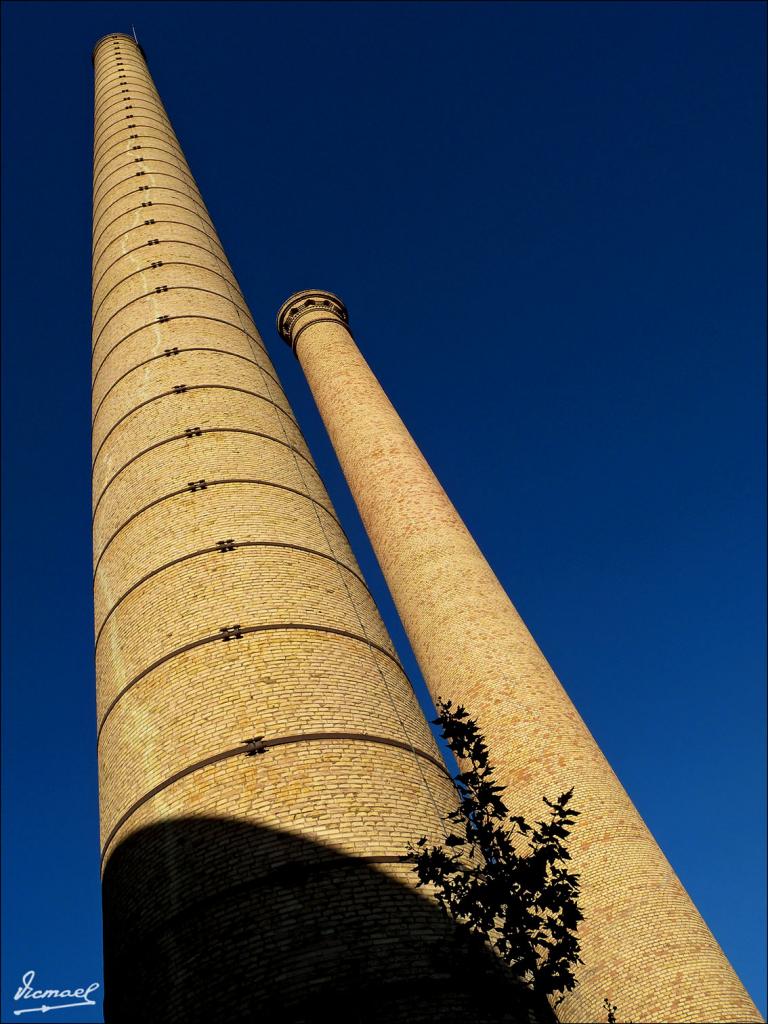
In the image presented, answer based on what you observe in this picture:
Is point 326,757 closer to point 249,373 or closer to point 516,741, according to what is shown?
point 516,741

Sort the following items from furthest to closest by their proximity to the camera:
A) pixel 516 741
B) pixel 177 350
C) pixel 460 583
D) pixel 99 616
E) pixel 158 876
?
1. pixel 460 583
2. pixel 177 350
3. pixel 516 741
4. pixel 99 616
5. pixel 158 876

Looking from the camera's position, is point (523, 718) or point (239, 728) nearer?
point (239, 728)

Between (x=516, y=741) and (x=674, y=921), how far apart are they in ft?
7.33

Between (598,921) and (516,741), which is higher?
(516,741)

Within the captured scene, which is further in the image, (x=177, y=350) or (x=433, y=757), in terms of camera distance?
(x=177, y=350)

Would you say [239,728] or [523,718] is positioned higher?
[523,718]

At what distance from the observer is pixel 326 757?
564 centimetres

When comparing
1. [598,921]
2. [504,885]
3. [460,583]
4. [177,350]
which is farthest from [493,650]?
[504,885]

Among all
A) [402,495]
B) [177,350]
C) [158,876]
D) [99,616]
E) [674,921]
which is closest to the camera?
[158,876]

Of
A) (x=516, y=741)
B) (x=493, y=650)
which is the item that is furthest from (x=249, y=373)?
(x=516, y=741)

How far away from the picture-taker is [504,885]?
396 cm

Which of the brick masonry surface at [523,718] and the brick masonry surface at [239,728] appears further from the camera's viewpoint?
the brick masonry surface at [523,718]

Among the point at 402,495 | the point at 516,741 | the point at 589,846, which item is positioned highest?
the point at 402,495

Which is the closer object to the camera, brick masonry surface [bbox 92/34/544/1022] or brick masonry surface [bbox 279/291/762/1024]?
brick masonry surface [bbox 92/34/544/1022]
